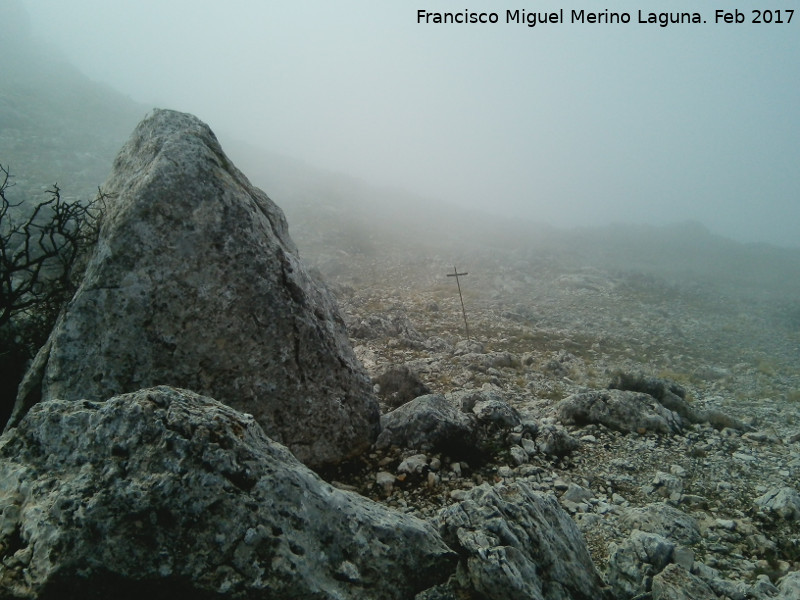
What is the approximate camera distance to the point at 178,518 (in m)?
2.99

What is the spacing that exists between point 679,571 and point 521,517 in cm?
185

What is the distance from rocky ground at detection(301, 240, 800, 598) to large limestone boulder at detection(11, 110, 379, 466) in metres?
1.50

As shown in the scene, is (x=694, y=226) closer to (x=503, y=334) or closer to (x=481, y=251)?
(x=481, y=251)

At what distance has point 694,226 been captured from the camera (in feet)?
230

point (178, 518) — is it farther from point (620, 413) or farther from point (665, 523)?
point (620, 413)

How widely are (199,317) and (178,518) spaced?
332 centimetres

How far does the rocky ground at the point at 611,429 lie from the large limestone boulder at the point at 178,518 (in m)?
2.66

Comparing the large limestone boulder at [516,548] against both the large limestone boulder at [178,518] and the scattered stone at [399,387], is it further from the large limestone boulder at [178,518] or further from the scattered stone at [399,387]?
the scattered stone at [399,387]

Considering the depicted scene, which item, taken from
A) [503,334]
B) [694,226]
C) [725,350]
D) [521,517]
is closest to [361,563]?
[521,517]

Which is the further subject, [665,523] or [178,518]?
[665,523]

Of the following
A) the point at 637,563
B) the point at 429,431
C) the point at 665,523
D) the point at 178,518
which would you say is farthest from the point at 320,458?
the point at 665,523

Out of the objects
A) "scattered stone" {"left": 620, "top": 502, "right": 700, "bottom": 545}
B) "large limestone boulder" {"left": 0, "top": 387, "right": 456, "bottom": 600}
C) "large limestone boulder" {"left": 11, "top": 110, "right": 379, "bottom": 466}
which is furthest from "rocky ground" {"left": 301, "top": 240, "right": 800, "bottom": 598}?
"large limestone boulder" {"left": 0, "top": 387, "right": 456, "bottom": 600}

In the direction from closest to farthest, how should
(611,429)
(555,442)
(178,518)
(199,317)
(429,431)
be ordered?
(178,518)
(199,317)
(429,431)
(555,442)
(611,429)

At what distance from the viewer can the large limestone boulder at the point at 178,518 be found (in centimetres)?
278
